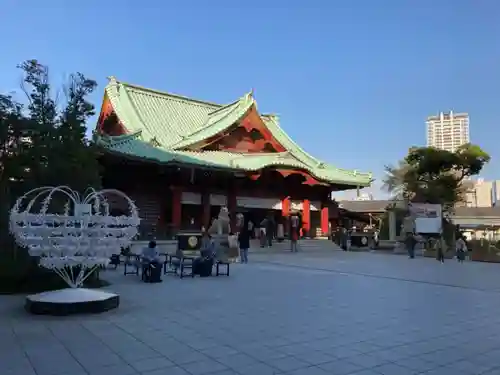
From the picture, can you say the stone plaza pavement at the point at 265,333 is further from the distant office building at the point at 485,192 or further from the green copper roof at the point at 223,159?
the distant office building at the point at 485,192

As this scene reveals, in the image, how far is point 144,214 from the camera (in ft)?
84.2

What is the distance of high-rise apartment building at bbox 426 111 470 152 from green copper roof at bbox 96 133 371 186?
107439mm

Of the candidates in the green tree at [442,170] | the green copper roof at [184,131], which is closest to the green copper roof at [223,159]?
the green copper roof at [184,131]

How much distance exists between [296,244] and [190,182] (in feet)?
23.0

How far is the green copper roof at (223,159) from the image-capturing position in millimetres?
23844

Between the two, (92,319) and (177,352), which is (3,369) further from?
(92,319)

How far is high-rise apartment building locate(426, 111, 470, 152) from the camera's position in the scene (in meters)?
131

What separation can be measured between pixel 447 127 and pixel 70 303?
142m

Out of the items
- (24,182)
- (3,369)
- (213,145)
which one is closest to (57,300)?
(3,369)

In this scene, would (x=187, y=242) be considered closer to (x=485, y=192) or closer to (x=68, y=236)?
(x=68, y=236)

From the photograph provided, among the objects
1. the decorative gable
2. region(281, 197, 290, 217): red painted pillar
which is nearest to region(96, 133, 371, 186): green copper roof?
the decorative gable

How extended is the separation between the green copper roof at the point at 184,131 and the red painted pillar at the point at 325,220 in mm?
2394

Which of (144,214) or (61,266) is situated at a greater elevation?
(144,214)

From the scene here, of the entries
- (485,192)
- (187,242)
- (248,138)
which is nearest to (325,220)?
(248,138)
